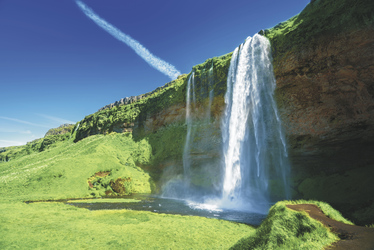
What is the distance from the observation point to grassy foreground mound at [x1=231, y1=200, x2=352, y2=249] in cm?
523

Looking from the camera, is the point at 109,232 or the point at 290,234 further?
the point at 109,232

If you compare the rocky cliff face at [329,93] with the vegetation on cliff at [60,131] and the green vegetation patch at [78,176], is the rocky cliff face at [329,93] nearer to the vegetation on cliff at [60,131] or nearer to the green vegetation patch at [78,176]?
the green vegetation patch at [78,176]

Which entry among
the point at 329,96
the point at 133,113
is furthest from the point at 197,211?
the point at 133,113

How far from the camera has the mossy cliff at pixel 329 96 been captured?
17.3m

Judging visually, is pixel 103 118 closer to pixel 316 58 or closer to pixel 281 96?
pixel 281 96

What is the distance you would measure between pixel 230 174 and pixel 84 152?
106 feet

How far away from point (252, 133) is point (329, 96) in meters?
9.89

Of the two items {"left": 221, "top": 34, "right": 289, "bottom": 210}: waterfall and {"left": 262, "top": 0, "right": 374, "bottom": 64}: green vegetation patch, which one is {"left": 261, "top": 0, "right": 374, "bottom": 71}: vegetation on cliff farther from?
{"left": 221, "top": 34, "right": 289, "bottom": 210}: waterfall

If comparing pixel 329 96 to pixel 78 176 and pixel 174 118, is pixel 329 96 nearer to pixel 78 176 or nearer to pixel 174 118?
pixel 174 118

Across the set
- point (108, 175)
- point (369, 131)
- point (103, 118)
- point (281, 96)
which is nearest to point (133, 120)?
point (103, 118)

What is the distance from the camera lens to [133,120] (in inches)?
2036

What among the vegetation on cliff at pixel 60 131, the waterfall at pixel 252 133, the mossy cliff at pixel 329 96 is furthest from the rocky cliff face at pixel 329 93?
the vegetation on cliff at pixel 60 131

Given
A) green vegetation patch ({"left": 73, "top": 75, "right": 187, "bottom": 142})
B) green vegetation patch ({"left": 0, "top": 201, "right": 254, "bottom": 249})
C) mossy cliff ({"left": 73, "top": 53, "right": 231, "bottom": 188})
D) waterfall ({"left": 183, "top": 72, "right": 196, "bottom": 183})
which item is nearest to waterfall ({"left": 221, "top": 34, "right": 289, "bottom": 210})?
mossy cliff ({"left": 73, "top": 53, "right": 231, "bottom": 188})

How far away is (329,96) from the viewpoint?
2006 centimetres
